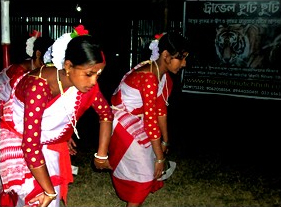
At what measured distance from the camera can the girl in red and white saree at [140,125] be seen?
10.3ft

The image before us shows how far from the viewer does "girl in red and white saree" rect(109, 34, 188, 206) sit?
10.3ft

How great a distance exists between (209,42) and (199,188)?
11.3 feet

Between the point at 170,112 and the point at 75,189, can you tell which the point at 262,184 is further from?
the point at 170,112

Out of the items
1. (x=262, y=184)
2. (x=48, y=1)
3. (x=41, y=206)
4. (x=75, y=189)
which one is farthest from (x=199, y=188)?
(x=48, y=1)

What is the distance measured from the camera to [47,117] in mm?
2223

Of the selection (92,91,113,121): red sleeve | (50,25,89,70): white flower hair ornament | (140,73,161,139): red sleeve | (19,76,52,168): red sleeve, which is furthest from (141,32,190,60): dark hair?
(19,76,52,168): red sleeve

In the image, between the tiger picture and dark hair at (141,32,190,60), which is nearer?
dark hair at (141,32,190,60)

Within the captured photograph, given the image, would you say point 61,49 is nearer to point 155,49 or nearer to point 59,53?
point 59,53

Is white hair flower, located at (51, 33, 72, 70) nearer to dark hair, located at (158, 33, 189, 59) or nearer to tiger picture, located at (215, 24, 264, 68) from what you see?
dark hair, located at (158, 33, 189, 59)

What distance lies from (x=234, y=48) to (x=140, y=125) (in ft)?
14.0

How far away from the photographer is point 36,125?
6.61 ft

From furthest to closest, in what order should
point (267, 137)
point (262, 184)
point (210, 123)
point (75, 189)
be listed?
point (210, 123)
point (267, 137)
point (262, 184)
point (75, 189)

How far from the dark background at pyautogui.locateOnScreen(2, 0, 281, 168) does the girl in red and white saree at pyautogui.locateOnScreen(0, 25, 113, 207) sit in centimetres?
404


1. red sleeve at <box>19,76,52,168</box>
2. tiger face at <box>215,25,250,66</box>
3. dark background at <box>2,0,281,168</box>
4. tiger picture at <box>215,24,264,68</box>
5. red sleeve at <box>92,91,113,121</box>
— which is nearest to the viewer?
red sleeve at <box>19,76,52,168</box>
